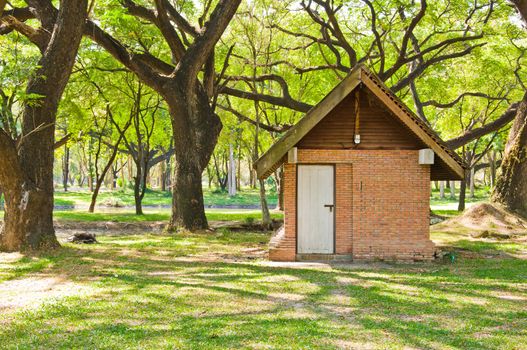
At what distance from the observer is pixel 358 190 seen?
1477 centimetres

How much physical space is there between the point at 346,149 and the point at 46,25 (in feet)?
31.2

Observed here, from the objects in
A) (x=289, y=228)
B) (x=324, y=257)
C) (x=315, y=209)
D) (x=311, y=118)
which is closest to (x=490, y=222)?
(x=324, y=257)

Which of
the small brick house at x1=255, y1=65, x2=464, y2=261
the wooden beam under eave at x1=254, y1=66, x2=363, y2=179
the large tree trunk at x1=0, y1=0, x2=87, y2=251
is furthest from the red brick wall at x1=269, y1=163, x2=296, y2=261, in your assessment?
the large tree trunk at x1=0, y1=0, x2=87, y2=251

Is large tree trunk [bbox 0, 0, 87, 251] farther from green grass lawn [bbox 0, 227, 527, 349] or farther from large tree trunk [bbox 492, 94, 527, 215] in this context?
large tree trunk [bbox 492, 94, 527, 215]

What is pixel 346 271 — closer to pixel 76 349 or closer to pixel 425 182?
pixel 425 182

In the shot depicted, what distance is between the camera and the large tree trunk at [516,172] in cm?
2270

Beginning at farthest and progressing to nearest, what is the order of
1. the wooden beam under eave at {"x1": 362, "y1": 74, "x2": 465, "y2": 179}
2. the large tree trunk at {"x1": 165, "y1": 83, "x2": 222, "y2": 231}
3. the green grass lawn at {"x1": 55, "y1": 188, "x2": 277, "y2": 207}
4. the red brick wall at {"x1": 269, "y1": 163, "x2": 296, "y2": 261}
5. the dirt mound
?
1. the green grass lawn at {"x1": 55, "y1": 188, "x2": 277, "y2": 207}
2. the large tree trunk at {"x1": 165, "y1": 83, "x2": 222, "y2": 231}
3. the dirt mound
4. the red brick wall at {"x1": 269, "y1": 163, "x2": 296, "y2": 261}
5. the wooden beam under eave at {"x1": 362, "y1": 74, "x2": 465, "y2": 179}

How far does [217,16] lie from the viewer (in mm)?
20688

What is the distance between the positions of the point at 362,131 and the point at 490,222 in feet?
32.3

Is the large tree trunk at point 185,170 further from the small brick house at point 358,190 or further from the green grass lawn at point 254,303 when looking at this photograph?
the small brick house at point 358,190

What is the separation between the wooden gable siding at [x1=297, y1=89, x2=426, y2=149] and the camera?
14805 mm

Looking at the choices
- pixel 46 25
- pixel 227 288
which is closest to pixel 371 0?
pixel 46 25

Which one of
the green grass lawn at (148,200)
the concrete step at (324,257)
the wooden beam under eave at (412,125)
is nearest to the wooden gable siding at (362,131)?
the wooden beam under eave at (412,125)

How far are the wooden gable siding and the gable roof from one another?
0.56m
